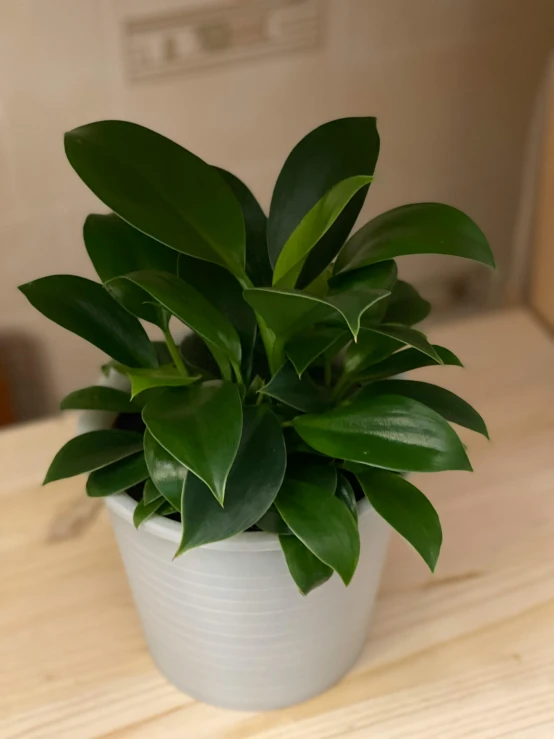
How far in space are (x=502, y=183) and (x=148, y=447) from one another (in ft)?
3.27

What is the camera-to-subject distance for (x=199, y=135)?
3.32ft

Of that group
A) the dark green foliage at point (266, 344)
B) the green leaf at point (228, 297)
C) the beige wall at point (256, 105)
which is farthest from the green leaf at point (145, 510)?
the beige wall at point (256, 105)

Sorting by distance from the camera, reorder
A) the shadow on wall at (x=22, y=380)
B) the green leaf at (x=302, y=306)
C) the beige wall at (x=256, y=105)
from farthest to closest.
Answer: the shadow on wall at (x=22, y=380) → the beige wall at (x=256, y=105) → the green leaf at (x=302, y=306)

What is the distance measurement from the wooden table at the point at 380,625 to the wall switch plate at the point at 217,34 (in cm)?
46

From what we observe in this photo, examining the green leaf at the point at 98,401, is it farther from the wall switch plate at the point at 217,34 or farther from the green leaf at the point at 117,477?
the wall switch plate at the point at 217,34

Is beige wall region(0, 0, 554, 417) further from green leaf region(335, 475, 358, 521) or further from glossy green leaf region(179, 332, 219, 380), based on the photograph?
green leaf region(335, 475, 358, 521)

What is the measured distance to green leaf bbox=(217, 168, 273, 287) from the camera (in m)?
0.49

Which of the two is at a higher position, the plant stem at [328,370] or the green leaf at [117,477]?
the plant stem at [328,370]

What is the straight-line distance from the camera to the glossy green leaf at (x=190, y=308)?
0.38 meters

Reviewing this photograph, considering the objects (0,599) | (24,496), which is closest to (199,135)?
(24,496)

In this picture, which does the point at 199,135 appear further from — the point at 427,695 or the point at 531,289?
the point at 427,695

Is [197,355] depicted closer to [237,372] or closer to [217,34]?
[237,372]

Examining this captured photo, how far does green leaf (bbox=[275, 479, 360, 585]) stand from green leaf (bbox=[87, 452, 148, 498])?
9cm

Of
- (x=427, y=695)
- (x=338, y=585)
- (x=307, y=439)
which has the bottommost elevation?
(x=427, y=695)
